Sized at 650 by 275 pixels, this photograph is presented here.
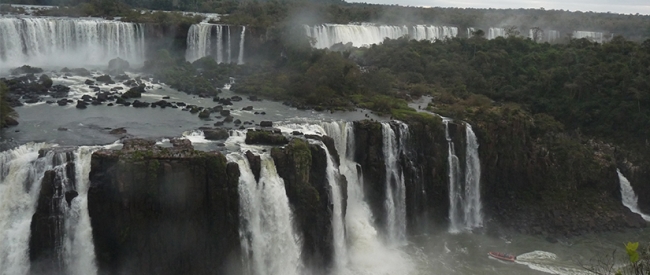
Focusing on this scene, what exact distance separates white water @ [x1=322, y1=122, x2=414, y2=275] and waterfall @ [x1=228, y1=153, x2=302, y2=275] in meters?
2.70

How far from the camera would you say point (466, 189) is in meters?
30.6

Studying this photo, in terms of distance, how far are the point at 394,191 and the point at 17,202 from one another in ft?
51.9

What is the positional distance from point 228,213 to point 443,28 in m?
52.7

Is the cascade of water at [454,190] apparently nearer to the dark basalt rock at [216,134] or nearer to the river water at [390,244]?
the river water at [390,244]

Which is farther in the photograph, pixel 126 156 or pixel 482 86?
pixel 482 86

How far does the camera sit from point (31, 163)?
2009 cm

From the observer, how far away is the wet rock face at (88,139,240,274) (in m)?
19.7

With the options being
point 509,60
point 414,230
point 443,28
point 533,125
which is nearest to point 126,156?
point 414,230

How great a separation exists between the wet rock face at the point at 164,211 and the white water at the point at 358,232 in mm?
5677

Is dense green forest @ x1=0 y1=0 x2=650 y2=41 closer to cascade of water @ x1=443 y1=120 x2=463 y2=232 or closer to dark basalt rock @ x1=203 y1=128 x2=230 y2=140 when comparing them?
cascade of water @ x1=443 y1=120 x2=463 y2=232

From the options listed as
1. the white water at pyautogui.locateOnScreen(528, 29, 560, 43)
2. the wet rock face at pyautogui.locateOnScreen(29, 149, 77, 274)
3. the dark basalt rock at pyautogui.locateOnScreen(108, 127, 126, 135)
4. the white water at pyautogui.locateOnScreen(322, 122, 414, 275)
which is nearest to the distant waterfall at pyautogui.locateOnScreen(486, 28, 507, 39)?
the white water at pyautogui.locateOnScreen(528, 29, 560, 43)

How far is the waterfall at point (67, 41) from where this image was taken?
40.0 meters

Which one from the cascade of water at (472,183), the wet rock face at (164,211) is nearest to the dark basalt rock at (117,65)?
the wet rock face at (164,211)

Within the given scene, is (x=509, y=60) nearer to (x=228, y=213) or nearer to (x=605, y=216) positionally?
(x=605, y=216)
